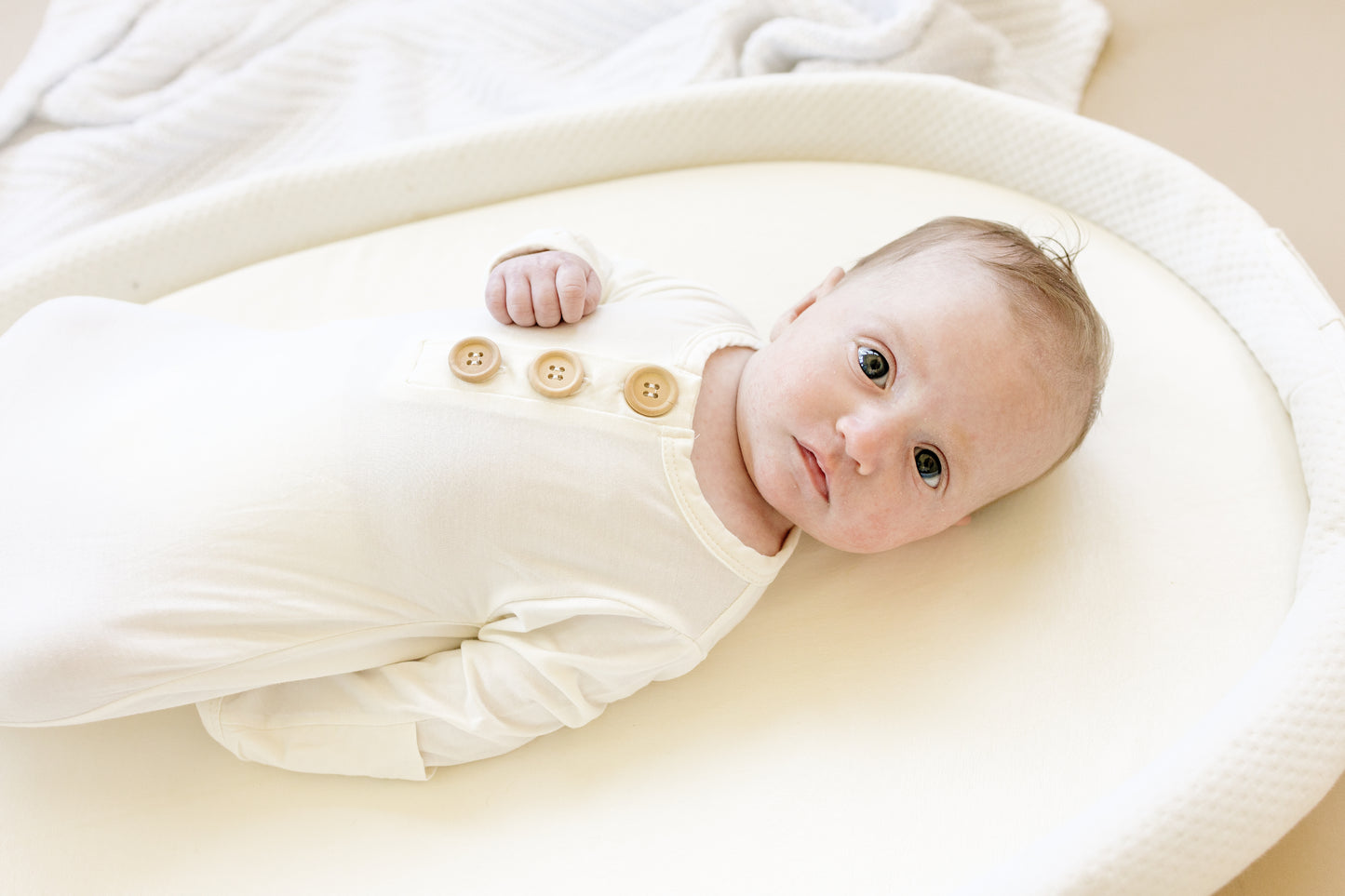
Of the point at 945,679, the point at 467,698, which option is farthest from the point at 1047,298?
the point at 467,698

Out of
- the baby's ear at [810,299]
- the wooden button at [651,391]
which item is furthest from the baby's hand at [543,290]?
the baby's ear at [810,299]

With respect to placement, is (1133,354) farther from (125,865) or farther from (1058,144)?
(125,865)

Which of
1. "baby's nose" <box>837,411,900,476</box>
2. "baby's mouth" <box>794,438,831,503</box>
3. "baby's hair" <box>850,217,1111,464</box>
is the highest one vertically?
"baby's hair" <box>850,217,1111,464</box>

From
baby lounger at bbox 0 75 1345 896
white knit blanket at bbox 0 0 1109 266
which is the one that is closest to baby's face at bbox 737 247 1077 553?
baby lounger at bbox 0 75 1345 896

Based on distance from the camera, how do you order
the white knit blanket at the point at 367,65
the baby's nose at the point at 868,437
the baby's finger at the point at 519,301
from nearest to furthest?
1. the baby's nose at the point at 868,437
2. the baby's finger at the point at 519,301
3. the white knit blanket at the point at 367,65

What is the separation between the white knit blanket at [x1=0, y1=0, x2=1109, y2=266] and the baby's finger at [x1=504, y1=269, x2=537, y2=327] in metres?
0.67

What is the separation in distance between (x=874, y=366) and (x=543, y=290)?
333mm

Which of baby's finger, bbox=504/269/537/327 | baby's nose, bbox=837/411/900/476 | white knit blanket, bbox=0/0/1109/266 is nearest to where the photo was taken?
baby's nose, bbox=837/411/900/476

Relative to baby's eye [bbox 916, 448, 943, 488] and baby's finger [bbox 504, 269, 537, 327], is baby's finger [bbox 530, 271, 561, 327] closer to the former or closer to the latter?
baby's finger [bbox 504, 269, 537, 327]

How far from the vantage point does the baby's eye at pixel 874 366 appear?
933 millimetres

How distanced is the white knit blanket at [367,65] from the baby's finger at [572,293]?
2.21 feet

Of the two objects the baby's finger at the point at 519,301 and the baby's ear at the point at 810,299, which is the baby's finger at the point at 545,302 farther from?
the baby's ear at the point at 810,299

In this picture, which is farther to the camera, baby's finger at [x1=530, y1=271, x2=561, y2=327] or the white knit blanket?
the white knit blanket

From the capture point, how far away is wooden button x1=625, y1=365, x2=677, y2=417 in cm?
93
